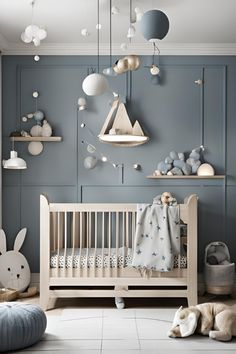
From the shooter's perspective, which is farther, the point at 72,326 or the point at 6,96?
the point at 6,96

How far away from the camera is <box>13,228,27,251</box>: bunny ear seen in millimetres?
4750

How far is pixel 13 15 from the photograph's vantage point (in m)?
4.05

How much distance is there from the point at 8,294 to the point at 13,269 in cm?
32

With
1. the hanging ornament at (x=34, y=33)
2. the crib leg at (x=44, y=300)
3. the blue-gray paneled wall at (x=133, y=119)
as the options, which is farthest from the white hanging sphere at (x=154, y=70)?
the crib leg at (x=44, y=300)

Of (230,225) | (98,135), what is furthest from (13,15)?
(230,225)

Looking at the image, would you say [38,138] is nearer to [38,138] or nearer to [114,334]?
[38,138]

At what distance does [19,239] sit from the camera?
477 cm

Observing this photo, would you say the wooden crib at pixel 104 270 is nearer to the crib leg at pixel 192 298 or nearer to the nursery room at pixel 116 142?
the crib leg at pixel 192 298

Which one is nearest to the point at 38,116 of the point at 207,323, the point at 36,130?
the point at 36,130

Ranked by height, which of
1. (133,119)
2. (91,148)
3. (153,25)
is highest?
(153,25)

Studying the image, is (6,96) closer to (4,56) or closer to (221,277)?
(4,56)

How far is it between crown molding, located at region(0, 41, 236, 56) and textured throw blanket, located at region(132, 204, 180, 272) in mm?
1585

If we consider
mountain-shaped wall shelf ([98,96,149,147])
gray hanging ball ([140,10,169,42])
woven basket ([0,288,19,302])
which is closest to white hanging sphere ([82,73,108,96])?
gray hanging ball ([140,10,169,42])

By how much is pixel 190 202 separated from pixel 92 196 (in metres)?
1.13
